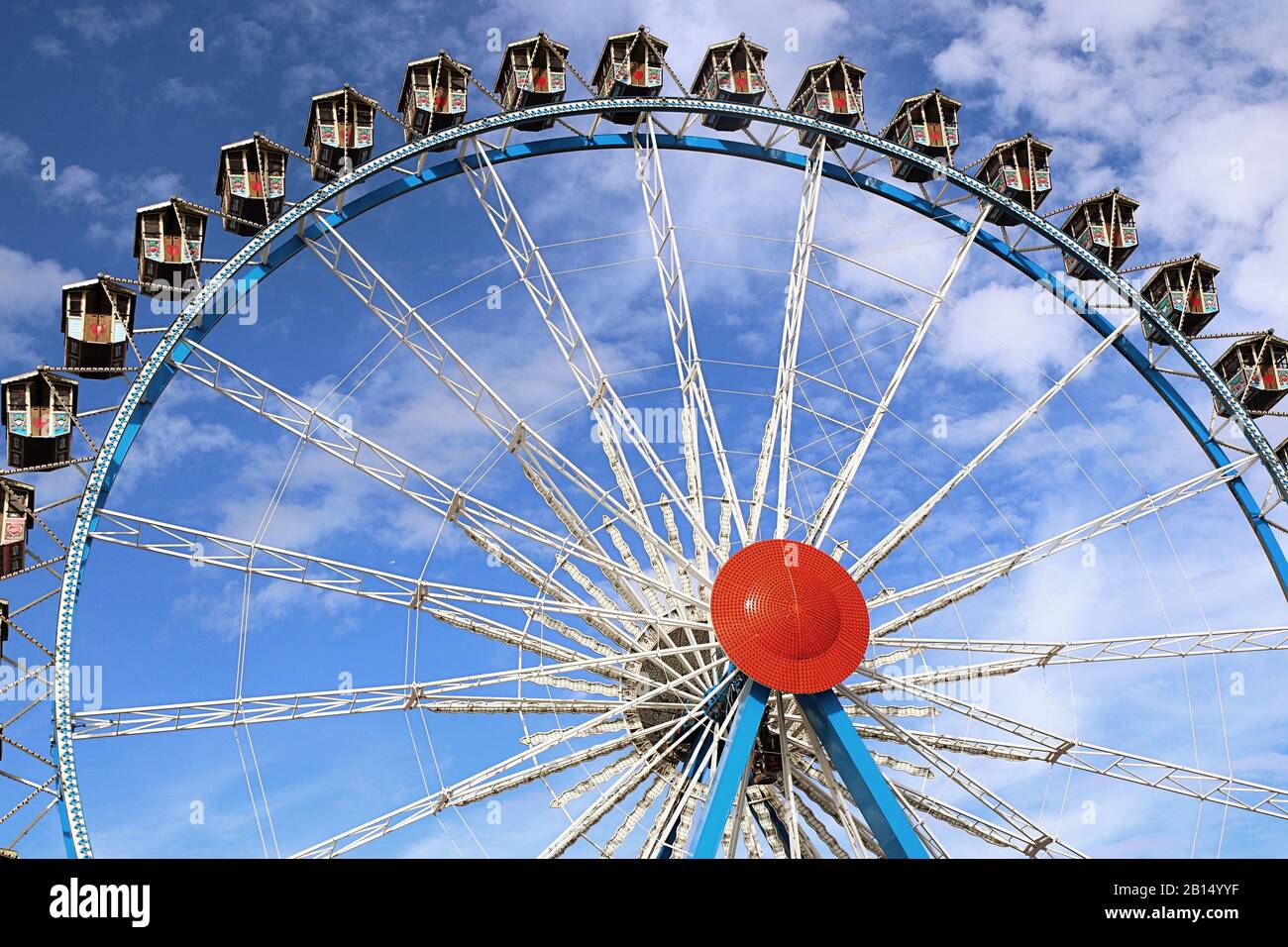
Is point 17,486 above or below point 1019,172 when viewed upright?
below

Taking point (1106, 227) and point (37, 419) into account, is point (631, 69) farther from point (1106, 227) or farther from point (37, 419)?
point (37, 419)

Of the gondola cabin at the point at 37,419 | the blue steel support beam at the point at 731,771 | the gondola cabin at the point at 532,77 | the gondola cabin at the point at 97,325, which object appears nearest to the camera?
the blue steel support beam at the point at 731,771

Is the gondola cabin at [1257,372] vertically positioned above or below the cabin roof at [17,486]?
above

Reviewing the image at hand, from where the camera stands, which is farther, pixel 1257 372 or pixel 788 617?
pixel 1257 372

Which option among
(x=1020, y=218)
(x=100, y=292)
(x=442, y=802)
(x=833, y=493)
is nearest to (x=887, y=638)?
(x=833, y=493)

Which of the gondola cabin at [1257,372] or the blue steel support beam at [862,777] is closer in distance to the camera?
the blue steel support beam at [862,777]

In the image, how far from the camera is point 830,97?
2639 cm

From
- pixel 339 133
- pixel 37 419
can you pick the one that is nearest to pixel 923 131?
pixel 339 133

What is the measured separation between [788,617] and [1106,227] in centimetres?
1448

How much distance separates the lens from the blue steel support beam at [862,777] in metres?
17.7

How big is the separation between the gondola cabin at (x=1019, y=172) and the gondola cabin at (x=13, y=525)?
19.9m

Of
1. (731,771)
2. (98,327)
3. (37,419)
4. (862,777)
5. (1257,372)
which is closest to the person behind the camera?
(731,771)

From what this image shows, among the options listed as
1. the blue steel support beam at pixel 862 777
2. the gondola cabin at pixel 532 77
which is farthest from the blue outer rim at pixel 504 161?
the blue steel support beam at pixel 862 777

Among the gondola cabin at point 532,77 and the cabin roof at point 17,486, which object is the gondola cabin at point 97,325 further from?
the gondola cabin at point 532,77
